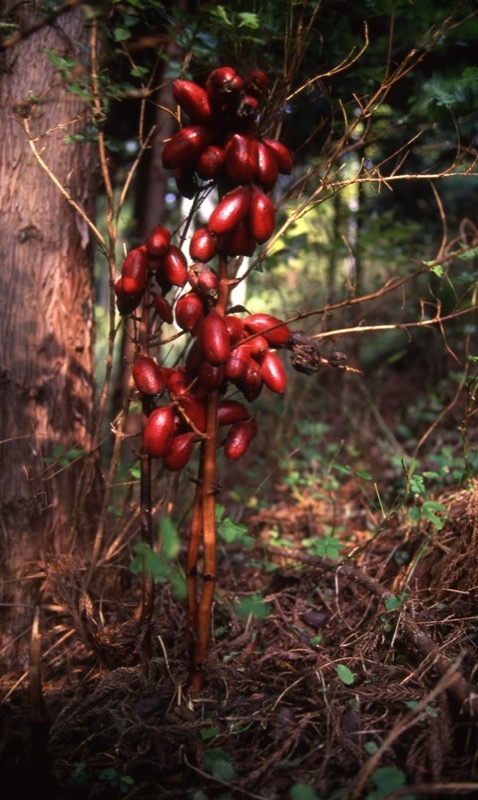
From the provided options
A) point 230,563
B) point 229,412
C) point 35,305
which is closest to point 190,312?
point 229,412

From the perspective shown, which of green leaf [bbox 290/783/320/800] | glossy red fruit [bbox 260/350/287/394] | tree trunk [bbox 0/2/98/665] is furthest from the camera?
tree trunk [bbox 0/2/98/665]

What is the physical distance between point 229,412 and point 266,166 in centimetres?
63

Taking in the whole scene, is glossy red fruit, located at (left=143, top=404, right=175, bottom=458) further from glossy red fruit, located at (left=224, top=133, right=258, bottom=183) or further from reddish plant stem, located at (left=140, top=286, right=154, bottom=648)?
glossy red fruit, located at (left=224, top=133, right=258, bottom=183)

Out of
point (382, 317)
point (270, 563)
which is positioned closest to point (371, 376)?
point (382, 317)

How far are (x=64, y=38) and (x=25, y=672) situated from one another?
2.03m

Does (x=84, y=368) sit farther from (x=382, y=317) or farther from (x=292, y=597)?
(x=382, y=317)

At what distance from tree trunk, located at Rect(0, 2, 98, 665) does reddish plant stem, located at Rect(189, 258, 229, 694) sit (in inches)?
21.9

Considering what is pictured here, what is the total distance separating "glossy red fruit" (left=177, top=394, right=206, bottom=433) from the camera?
1.50 meters

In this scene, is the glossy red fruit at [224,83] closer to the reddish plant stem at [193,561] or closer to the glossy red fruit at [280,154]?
the glossy red fruit at [280,154]

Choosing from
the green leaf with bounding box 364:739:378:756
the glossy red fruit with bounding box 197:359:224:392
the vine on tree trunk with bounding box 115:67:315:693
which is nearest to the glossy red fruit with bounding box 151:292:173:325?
the vine on tree trunk with bounding box 115:67:315:693

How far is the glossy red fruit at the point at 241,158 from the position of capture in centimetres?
140

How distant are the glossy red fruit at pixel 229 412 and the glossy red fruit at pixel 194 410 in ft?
0.17

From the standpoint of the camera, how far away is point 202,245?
1.46 metres

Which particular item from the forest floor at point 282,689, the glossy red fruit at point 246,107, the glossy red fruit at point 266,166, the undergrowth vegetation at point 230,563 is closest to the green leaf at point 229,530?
the undergrowth vegetation at point 230,563
